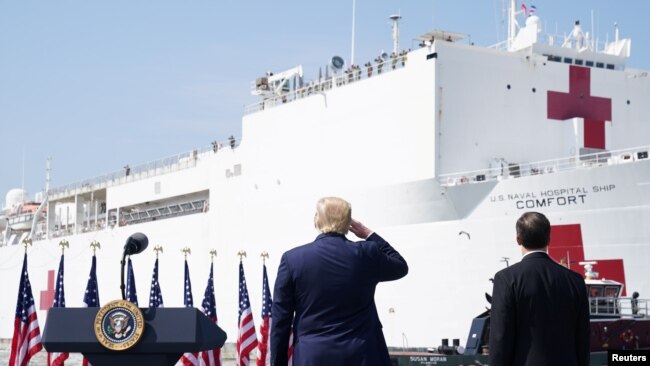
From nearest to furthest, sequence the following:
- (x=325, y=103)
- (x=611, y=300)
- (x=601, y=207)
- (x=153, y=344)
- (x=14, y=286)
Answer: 1. (x=153, y=344)
2. (x=611, y=300)
3. (x=601, y=207)
4. (x=325, y=103)
5. (x=14, y=286)

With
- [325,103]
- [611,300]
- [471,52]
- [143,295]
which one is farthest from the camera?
[143,295]

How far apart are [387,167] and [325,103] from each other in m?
2.87

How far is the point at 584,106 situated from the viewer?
20.9 metres

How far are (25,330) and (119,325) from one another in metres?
10.9

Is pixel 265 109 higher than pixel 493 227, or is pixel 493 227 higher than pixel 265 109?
pixel 265 109

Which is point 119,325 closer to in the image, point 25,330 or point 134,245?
point 134,245

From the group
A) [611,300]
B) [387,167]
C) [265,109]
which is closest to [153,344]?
[611,300]

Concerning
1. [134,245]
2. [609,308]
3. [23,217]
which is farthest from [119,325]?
[23,217]

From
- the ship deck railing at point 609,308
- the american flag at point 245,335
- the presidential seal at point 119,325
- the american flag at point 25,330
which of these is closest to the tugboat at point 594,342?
the ship deck railing at point 609,308

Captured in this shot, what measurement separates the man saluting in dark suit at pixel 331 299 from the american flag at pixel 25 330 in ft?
36.9

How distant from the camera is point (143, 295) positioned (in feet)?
93.6

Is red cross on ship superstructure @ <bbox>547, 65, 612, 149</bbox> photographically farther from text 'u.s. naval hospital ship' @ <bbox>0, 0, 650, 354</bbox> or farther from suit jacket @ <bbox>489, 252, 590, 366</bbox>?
suit jacket @ <bbox>489, 252, 590, 366</bbox>

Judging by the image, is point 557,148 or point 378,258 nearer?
point 378,258

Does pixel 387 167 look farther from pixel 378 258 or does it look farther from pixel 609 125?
pixel 378 258
